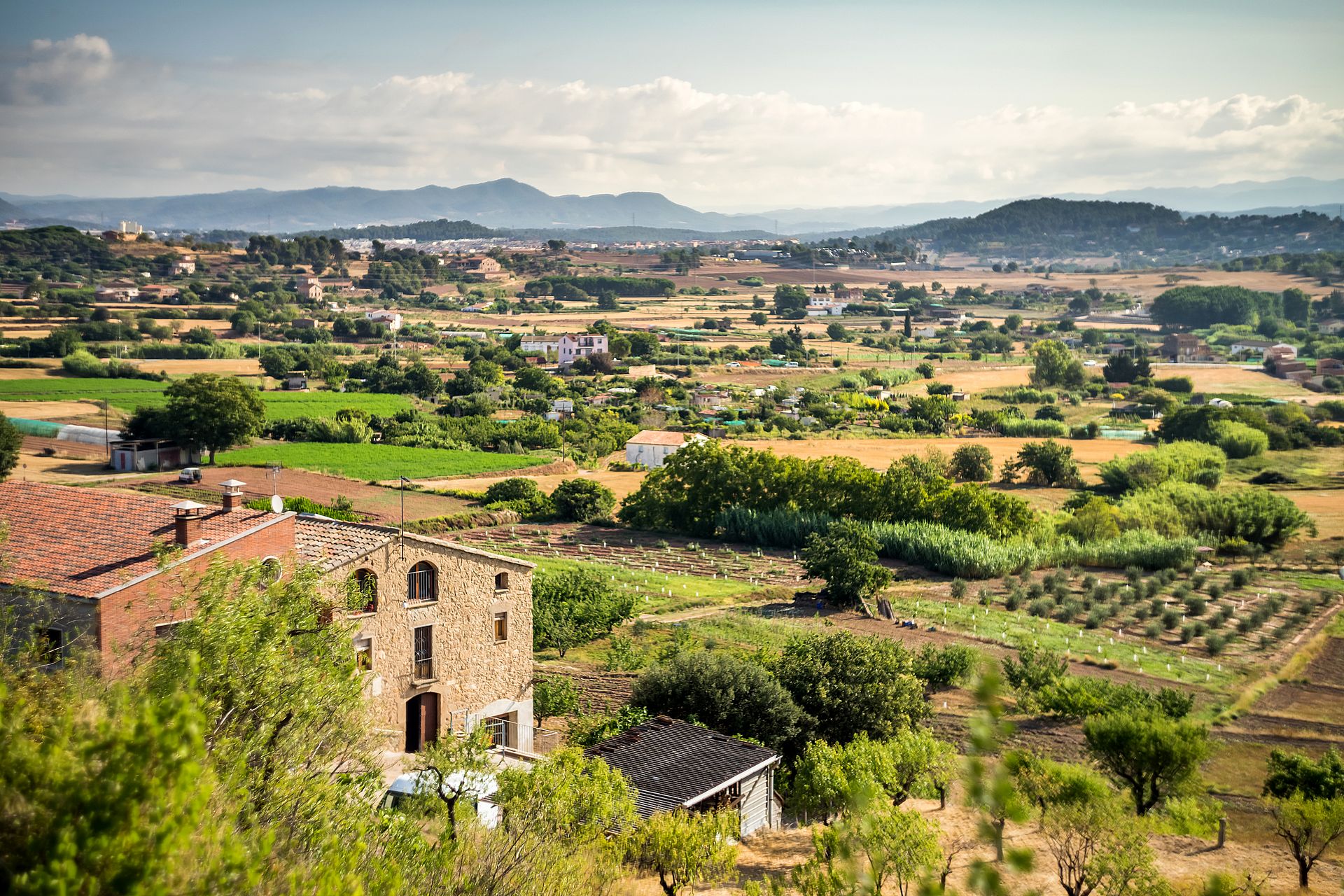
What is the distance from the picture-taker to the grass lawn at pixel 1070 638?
27.8 m

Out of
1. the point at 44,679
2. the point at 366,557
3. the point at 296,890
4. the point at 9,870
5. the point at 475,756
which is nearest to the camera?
the point at 9,870

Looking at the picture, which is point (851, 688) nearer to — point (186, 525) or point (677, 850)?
point (677, 850)

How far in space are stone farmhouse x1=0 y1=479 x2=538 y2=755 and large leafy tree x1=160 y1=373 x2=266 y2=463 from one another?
111ft

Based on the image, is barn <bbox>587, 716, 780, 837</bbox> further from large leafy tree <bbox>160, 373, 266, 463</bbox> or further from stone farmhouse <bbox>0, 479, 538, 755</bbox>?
large leafy tree <bbox>160, 373, 266, 463</bbox>

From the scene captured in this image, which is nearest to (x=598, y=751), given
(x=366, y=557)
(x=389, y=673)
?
(x=389, y=673)

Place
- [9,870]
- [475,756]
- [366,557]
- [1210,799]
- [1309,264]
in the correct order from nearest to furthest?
[9,870] < [475,756] < [366,557] < [1210,799] < [1309,264]

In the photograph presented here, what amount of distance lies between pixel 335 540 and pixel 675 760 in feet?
20.9

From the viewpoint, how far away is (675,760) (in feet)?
57.2

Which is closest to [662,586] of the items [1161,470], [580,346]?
[1161,470]

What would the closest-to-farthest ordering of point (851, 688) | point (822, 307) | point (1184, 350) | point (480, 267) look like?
1. point (851, 688)
2. point (1184, 350)
3. point (822, 307)
4. point (480, 267)

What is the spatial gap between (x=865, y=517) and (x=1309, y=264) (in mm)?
172353

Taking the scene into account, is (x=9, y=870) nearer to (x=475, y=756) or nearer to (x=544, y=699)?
(x=475, y=756)

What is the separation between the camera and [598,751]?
58.4 feet

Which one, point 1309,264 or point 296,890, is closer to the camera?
point 296,890
